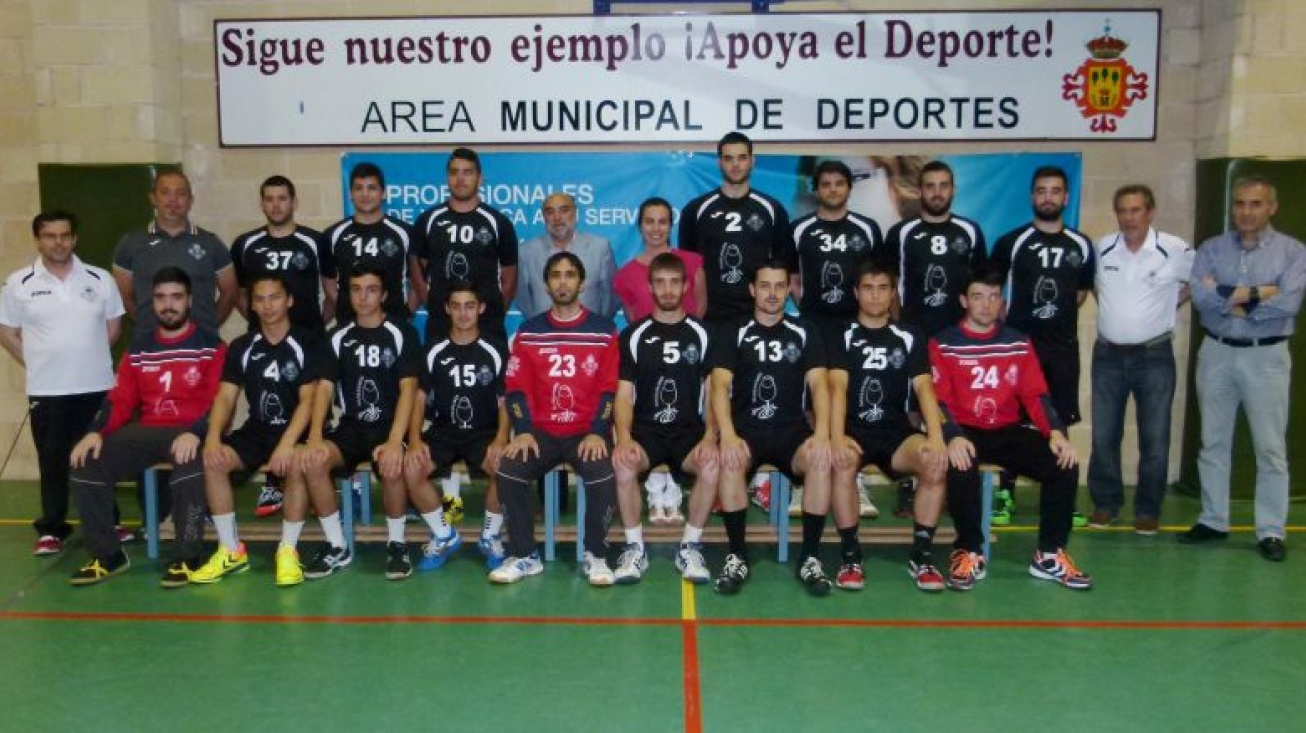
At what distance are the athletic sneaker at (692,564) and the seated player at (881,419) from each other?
0.67 metres

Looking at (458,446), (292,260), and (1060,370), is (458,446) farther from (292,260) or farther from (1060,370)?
(1060,370)

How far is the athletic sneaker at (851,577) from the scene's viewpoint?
559 cm

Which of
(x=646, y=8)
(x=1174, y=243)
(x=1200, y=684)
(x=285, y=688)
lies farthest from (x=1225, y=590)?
(x=646, y=8)

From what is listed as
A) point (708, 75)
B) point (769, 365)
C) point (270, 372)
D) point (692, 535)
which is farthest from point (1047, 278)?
point (270, 372)

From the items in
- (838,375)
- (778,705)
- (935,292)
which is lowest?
(778,705)

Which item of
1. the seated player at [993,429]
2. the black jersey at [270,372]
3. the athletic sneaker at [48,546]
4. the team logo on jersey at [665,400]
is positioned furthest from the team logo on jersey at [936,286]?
the athletic sneaker at [48,546]

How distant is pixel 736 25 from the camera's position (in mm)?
7676

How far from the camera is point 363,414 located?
20.0 feet

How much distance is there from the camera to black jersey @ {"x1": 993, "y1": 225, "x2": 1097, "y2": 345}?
6.50 metres

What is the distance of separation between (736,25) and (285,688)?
204 inches

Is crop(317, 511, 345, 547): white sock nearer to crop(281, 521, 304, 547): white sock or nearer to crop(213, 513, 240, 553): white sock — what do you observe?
crop(281, 521, 304, 547): white sock

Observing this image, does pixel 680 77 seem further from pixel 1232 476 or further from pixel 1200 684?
pixel 1200 684

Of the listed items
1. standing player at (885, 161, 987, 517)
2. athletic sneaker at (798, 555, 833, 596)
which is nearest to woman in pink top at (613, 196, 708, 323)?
standing player at (885, 161, 987, 517)

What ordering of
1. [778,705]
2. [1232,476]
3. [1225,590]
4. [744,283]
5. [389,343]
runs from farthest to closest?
[1232,476]
[744,283]
[389,343]
[1225,590]
[778,705]
